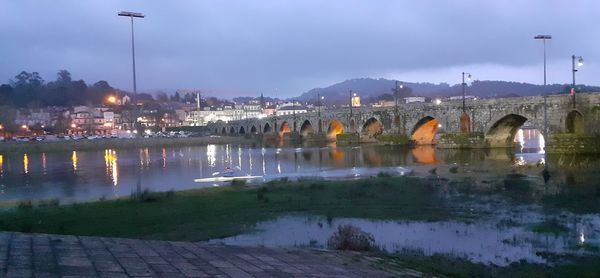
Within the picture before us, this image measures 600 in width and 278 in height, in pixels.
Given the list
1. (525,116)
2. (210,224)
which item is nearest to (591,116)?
(525,116)

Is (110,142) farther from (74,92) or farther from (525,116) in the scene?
(74,92)

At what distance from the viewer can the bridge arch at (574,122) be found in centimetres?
4124

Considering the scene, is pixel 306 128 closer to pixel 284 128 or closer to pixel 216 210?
pixel 284 128

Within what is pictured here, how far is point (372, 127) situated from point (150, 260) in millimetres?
72123

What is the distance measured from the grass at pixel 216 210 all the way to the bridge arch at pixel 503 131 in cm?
3039

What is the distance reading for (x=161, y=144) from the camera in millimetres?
88438

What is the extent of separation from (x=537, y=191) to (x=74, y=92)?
198954 millimetres

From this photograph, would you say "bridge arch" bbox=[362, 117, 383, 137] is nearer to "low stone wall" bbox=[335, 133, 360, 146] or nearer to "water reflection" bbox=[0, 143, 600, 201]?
"low stone wall" bbox=[335, 133, 360, 146]

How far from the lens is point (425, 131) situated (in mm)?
66375

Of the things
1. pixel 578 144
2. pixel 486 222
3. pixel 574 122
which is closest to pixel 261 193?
pixel 486 222

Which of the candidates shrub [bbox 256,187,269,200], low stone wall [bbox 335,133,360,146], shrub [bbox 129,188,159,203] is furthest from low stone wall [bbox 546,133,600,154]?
low stone wall [bbox 335,133,360,146]

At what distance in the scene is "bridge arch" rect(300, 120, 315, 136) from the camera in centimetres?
9668

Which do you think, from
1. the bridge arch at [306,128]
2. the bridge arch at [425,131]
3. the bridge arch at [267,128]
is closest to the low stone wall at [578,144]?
the bridge arch at [425,131]

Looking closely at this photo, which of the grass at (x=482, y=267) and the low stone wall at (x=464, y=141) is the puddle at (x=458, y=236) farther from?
the low stone wall at (x=464, y=141)
